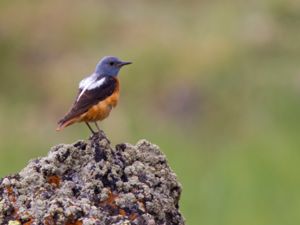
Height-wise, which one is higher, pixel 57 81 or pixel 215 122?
pixel 57 81

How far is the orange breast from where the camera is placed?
1010 centimetres

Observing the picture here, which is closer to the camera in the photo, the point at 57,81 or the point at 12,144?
the point at 12,144

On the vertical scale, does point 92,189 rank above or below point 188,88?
below

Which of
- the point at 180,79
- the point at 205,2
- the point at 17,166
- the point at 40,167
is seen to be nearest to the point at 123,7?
the point at 205,2

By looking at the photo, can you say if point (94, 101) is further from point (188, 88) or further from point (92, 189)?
point (188, 88)

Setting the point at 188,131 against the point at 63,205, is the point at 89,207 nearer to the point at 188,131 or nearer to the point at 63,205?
the point at 63,205

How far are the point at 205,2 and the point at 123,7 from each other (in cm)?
183

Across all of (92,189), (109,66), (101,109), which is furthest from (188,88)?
(92,189)

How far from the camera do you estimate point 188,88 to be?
2445cm

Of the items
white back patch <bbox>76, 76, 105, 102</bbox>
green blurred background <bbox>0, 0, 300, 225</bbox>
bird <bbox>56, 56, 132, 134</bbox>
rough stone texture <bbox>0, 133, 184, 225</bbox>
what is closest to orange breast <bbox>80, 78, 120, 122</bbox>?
bird <bbox>56, 56, 132, 134</bbox>

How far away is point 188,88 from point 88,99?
14376mm

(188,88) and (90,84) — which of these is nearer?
(90,84)

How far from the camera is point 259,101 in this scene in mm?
24156

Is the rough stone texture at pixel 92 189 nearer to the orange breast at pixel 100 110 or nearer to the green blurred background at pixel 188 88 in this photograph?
the orange breast at pixel 100 110
